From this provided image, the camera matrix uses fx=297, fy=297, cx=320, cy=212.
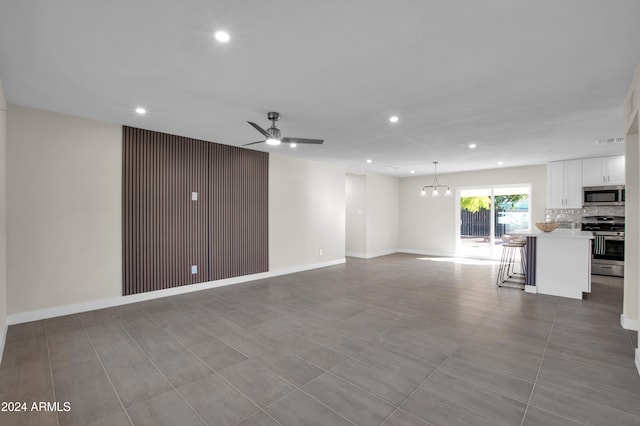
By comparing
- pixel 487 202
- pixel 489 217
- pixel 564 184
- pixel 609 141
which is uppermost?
pixel 609 141

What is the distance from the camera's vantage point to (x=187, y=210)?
5.29m

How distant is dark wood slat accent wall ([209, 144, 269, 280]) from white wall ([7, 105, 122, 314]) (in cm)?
157

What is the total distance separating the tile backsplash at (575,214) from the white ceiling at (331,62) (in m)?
3.05

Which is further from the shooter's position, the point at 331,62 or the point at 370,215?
the point at 370,215

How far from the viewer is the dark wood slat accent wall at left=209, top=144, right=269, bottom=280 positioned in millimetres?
5691

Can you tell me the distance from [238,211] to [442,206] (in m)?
6.79

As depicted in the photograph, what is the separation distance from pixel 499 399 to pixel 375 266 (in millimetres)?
5613

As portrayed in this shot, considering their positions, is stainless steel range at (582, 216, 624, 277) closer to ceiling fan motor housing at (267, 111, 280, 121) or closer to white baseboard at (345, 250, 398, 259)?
white baseboard at (345, 250, 398, 259)

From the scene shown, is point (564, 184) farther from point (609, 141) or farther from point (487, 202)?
point (609, 141)

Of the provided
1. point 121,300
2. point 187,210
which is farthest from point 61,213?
point 187,210

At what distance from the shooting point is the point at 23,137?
3.77 m

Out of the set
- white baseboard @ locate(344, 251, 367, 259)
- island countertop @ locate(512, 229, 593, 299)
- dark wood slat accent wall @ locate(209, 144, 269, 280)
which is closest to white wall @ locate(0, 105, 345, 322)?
dark wood slat accent wall @ locate(209, 144, 269, 280)

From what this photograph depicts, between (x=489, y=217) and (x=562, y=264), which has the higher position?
(x=489, y=217)

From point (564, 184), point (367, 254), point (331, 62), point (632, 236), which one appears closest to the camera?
point (331, 62)
